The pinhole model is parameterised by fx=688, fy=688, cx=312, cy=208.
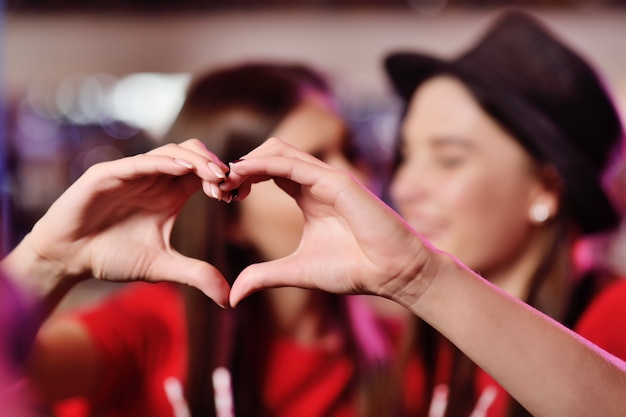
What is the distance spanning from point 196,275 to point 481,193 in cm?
73

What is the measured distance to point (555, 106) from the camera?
133cm

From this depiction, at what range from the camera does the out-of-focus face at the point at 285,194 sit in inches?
55.5

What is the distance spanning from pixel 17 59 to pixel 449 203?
472cm

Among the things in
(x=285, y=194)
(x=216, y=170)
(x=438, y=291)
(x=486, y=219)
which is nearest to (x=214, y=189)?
(x=216, y=170)

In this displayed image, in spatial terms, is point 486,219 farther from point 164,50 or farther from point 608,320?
point 164,50

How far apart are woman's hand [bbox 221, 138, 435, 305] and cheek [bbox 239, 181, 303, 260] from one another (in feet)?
1.89

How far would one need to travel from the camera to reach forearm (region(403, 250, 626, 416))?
0.78 meters

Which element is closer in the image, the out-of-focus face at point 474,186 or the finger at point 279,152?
the finger at point 279,152

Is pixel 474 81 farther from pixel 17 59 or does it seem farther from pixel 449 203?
pixel 17 59

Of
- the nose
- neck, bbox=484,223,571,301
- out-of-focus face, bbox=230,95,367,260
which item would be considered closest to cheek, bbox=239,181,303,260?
out-of-focus face, bbox=230,95,367,260

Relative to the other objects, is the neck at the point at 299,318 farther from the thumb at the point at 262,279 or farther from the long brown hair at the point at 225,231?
the thumb at the point at 262,279

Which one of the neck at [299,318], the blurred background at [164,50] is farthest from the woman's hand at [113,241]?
the blurred background at [164,50]

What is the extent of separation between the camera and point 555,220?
1.40m

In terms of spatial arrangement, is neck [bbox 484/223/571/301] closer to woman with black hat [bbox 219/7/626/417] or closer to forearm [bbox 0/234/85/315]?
woman with black hat [bbox 219/7/626/417]
